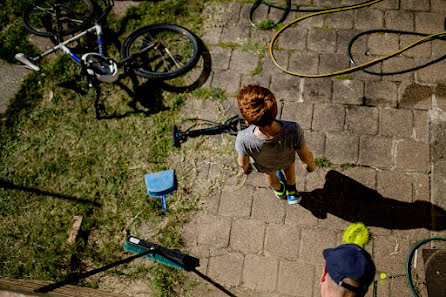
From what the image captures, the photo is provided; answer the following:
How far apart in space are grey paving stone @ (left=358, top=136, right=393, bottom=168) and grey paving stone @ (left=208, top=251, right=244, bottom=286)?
194 centimetres

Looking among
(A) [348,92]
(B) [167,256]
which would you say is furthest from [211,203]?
(A) [348,92]

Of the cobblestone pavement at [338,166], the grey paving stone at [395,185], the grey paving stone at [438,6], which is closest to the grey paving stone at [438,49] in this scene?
the cobblestone pavement at [338,166]

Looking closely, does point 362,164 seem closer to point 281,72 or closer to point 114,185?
point 281,72

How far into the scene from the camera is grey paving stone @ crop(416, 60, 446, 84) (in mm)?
4461

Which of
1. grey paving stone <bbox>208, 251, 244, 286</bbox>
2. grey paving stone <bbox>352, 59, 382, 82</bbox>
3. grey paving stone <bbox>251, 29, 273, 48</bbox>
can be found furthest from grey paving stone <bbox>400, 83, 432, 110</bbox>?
grey paving stone <bbox>208, 251, 244, 286</bbox>

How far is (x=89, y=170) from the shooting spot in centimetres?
468

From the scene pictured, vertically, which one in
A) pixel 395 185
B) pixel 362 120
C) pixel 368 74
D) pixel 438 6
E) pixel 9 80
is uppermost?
pixel 438 6

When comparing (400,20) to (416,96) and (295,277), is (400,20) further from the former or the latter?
(295,277)

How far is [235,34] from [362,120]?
227cm

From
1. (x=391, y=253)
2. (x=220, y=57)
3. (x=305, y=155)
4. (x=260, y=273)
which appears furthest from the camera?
(x=220, y=57)

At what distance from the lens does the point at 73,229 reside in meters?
4.37

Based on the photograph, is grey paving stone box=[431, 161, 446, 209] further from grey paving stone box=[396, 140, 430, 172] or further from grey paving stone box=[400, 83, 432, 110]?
grey paving stone box=[400, 83, 432, 110]

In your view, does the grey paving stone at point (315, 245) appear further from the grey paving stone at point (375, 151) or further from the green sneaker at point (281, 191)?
the grey paving stone at point (375, 151)

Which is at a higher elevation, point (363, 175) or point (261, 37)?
point (261, 37)
